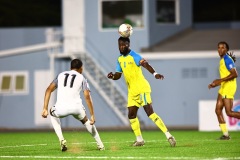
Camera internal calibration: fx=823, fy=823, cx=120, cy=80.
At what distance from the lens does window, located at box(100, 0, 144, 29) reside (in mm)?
37094

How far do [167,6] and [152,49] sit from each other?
2.54 metres

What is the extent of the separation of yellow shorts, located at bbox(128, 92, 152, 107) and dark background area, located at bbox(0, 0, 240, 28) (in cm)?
3488

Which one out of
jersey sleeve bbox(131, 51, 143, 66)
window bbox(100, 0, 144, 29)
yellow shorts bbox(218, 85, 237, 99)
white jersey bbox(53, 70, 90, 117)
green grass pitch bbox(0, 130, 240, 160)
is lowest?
green grass pitch bbox(0, 130, 240, 160)

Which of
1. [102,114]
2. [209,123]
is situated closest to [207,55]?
[102,114]

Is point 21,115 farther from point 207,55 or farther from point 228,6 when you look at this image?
point 228,6

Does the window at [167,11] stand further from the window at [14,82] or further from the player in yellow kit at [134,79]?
the player in yellow kit at [134,79]

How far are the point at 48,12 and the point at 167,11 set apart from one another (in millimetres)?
17741

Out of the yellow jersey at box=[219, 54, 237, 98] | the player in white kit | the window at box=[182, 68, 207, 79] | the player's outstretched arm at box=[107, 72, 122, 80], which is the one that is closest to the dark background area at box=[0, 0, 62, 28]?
the window at box=[182, 68, 207, 79]

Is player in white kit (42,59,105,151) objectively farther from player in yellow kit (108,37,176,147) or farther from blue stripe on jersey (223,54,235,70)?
blue stripe on jersey (223,54,235,70)

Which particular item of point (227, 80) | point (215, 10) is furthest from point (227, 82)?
point (215, 10)

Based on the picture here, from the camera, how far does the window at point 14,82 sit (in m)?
38.4

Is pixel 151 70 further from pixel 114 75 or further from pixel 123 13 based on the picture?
pixel 123 13

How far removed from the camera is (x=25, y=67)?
127 feet

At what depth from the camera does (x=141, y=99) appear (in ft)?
57.2
